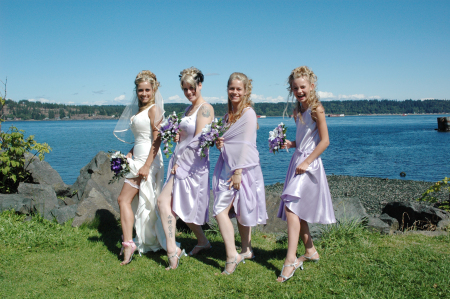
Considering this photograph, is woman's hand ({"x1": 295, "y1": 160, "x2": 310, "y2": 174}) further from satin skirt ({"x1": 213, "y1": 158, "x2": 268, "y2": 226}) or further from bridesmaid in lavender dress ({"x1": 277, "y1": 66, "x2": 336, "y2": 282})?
satin skirt ({"x1": 213, "y1": 158, "x2": 268, "y2": 226})

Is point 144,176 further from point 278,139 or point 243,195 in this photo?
point 278,139

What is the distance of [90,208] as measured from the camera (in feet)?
22.4

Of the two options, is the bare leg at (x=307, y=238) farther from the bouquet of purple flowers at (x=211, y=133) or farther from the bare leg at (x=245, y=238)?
the bouquet of purple flowers at (x=211, y=133)

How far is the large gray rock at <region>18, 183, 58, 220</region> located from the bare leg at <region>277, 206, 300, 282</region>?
15.9 feet

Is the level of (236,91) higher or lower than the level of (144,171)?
higher

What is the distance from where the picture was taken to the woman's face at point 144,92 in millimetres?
5184

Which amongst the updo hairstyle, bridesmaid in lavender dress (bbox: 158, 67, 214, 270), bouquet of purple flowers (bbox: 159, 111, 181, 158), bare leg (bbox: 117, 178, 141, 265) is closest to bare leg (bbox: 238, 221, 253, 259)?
bridesmaid in lavender dress (bbox: 158, 67, 214, 270)

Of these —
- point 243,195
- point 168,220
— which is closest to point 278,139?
point 243,195

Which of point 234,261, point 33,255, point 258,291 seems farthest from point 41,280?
point 258,291

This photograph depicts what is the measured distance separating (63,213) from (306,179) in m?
4.95

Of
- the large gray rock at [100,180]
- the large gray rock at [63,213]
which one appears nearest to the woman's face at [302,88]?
the large gray rock at [63,213]

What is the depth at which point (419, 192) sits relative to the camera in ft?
51.5

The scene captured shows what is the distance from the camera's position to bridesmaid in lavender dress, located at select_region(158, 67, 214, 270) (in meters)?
4.81

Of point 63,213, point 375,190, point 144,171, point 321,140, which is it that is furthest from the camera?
point 375,190
